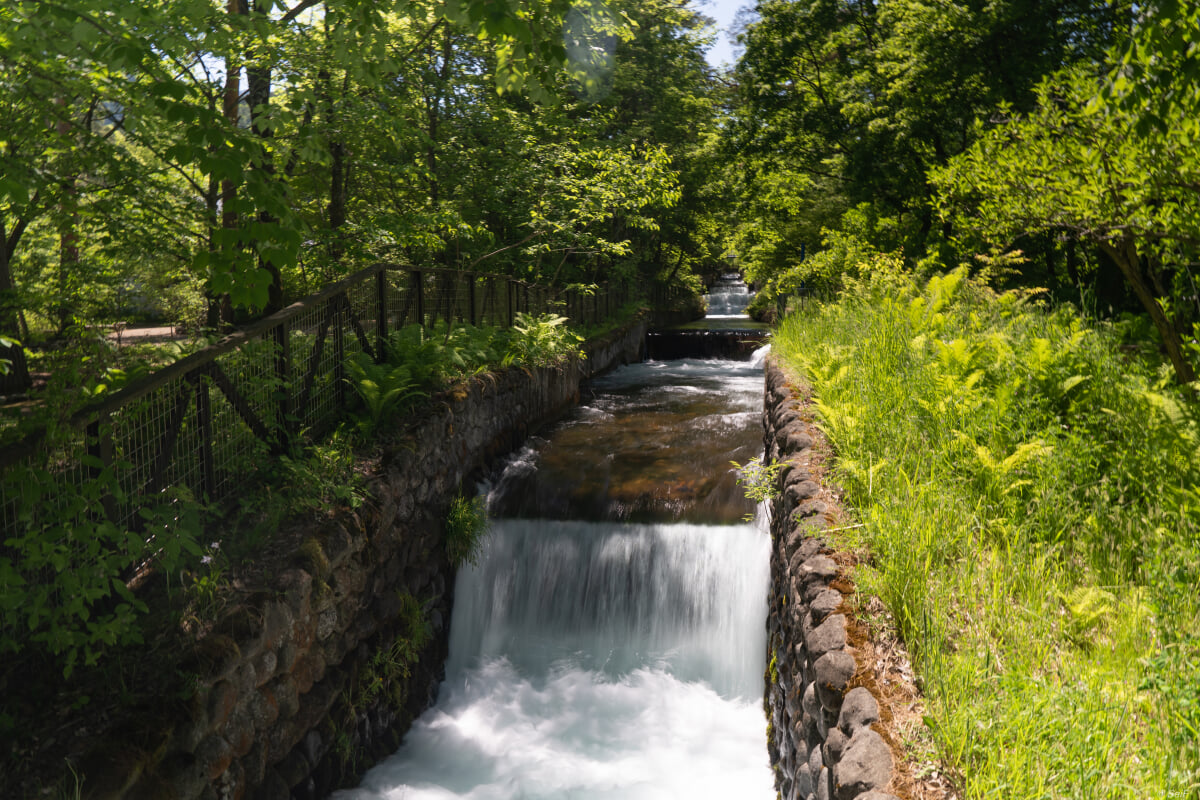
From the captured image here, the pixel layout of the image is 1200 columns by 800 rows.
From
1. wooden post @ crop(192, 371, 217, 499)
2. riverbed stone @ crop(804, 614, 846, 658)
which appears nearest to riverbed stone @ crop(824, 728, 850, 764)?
riverbed stone @ crop(804, 614, 846, 658)

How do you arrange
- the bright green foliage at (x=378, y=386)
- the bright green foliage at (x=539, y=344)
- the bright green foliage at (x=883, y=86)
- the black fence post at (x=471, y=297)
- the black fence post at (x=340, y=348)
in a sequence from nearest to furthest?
the bright green foliage at (x=378, y=386)
the black fence post at (x=340, y=348)
the bright green foliage at (x=883, y=86)
the black fence post at (x=471, y=297)
the bright green foliage at (x=539, y=344)

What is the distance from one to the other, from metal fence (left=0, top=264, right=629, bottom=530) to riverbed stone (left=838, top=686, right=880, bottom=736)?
12.5 ft

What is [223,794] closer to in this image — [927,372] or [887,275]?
[927,372]

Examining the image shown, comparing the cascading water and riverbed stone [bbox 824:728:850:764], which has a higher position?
riverbed stone [bbox 824:728:850:764]

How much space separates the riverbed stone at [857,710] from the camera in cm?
317

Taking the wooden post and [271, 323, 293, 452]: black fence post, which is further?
[271, 323, 293, 452]: black fence post

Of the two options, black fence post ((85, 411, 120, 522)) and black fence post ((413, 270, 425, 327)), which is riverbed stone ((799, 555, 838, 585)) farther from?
black fence post ((413, 270, 425, 327))

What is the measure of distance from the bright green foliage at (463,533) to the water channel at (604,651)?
0.14 meters

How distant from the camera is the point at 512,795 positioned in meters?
5.45

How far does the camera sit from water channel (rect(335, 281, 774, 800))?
563 cm

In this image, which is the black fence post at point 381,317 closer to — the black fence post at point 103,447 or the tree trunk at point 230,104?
the tree trunk at point 230,104

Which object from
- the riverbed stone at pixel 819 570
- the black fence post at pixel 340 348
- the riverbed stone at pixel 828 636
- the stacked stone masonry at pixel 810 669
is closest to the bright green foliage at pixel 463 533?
the black fence post at pixel 340 348

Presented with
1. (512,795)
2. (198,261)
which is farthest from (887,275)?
(198,261)

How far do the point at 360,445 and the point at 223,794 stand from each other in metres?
3.09
